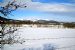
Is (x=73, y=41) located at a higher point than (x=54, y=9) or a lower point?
lower

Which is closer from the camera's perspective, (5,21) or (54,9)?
(5,21)

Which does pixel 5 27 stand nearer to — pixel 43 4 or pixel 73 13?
pixel 43 4

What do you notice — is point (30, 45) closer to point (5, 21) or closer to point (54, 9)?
point (54, 9)

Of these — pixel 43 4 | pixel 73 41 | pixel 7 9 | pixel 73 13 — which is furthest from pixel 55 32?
pixel 7 9

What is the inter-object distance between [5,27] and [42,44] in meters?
1.81

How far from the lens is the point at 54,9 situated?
310 centimetres

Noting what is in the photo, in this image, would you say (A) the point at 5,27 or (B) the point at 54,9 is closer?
(A) the point at 5,27

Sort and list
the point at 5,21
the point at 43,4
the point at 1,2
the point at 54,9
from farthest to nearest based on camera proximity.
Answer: the point at 54,9, the point at 43,4, the point at 1,2, the point at 5,21

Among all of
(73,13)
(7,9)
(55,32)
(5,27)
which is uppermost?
(7,9)

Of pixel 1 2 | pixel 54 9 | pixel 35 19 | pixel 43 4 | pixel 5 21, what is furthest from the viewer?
pixel 54 9

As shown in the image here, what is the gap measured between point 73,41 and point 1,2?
2.54m

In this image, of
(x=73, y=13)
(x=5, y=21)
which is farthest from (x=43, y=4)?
(x=5, y=21)

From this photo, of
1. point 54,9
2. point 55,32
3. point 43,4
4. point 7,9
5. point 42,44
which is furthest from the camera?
point 55,32

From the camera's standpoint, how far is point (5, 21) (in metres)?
1.63
